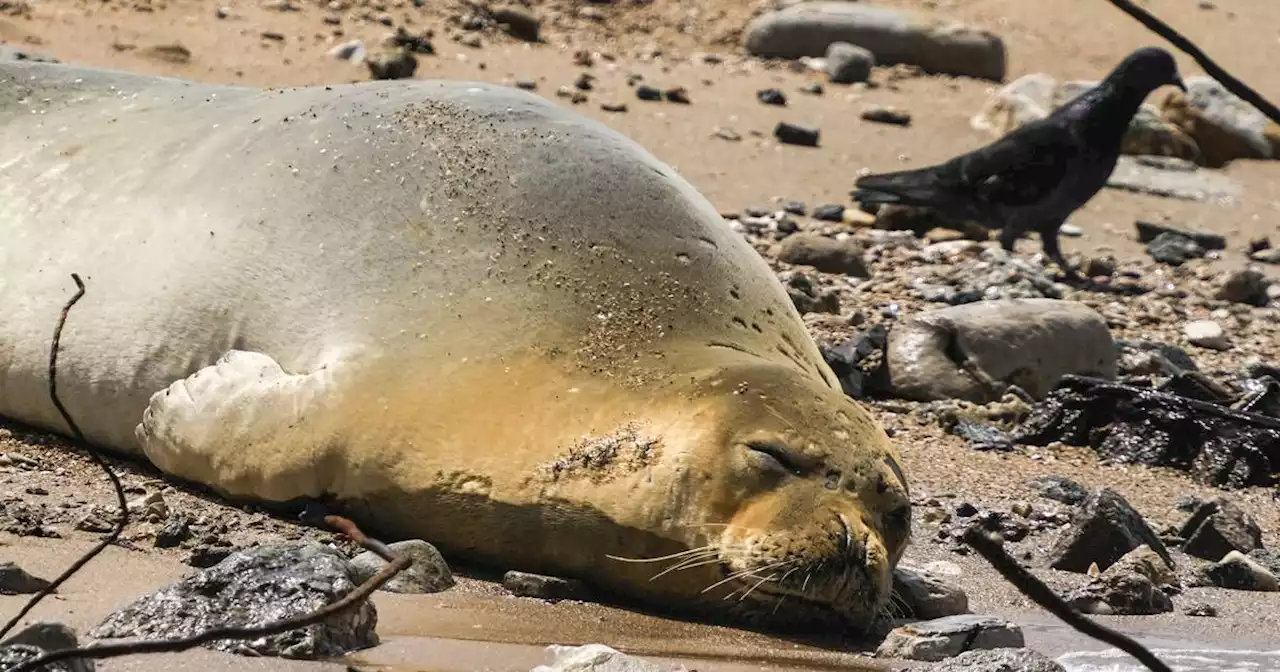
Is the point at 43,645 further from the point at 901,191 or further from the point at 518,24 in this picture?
the point at 518,24

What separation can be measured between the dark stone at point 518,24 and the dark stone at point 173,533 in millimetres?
7229

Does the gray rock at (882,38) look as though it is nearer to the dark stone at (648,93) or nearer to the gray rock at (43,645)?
the dark stone at (648,93)

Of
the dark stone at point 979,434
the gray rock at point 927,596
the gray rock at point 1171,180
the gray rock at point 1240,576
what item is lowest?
the gray rock at point 1171,180

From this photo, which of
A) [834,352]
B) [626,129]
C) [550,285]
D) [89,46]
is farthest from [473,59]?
[550,285]

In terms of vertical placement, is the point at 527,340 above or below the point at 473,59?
above

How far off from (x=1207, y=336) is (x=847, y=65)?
4.54 metres

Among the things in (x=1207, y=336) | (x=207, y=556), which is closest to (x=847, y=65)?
(x=1207, y=336)

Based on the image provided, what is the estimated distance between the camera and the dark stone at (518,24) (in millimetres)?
10258

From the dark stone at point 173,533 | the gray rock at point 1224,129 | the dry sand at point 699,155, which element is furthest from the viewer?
the gray rock at point 1224,129

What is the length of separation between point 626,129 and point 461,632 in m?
6.06

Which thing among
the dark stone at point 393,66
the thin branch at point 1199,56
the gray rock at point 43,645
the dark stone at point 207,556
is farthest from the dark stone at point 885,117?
the thin branch at point 1199,56

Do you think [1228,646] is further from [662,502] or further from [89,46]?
[89,46]

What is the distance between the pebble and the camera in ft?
21.7

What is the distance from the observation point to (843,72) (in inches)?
425
